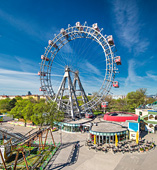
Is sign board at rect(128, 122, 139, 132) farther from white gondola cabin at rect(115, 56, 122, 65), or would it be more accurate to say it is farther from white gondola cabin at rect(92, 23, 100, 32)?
white gondola cabin at rect(92, 23, 100, 32)

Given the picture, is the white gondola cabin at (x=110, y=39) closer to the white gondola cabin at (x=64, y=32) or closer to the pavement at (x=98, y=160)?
the white gondola cabin at (x=64, y=32)

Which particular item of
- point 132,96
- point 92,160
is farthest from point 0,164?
point 132,96

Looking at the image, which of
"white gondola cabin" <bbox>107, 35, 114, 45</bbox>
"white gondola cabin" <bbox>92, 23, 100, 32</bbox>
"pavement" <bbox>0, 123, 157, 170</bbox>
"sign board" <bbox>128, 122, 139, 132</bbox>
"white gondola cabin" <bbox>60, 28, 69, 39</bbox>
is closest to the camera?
"pavement" <bbox>0, 123, 157, 170</bbox>

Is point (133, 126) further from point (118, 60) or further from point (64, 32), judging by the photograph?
point (64, 32)

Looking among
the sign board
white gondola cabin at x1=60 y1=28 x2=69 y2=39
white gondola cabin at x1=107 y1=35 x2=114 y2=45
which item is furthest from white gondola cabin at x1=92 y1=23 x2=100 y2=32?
the sign board

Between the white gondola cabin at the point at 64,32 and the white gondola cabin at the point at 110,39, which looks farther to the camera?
the white gondola cabin at the point at 64,32

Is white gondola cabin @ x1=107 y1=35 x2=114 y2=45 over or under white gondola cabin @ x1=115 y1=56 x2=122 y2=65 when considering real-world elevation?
over

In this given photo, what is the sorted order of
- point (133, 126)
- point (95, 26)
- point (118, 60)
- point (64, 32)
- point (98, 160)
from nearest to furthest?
point (98, 160), point (133, 126), point (118, 60), point (95, 26), point (64, 32)

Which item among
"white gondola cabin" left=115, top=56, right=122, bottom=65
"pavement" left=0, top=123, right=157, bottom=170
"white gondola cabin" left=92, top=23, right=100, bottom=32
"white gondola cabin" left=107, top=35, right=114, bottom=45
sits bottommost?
"pavement" left=0, top=123, right=157, bottom=170

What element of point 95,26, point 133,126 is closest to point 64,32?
point 95,26

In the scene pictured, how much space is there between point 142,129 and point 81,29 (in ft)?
90.5

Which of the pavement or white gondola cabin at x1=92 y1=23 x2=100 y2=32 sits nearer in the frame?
the pavement

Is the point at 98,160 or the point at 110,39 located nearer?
the point at 98,160

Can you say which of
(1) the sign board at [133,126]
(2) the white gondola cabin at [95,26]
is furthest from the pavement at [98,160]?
(2) the white gondola cabin at [95,26]
